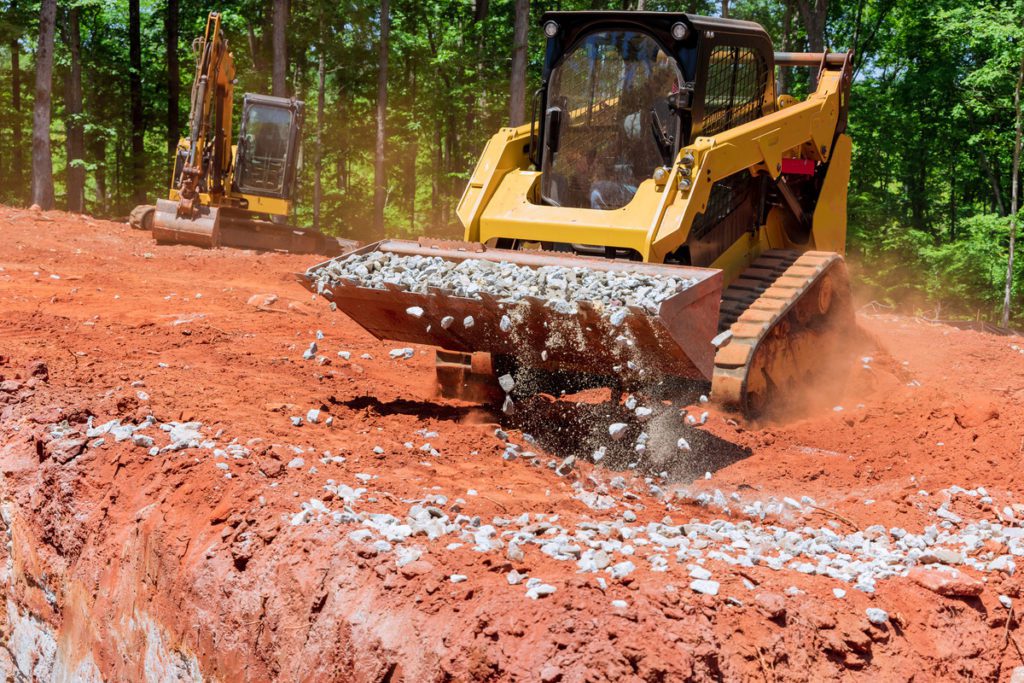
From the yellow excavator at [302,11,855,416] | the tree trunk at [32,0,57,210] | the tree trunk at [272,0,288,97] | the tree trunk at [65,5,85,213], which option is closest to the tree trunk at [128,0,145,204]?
the tree trunk at [65,5,85,213]

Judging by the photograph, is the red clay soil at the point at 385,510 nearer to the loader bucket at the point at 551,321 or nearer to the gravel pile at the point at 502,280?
the loader bucket at the point at 551,321

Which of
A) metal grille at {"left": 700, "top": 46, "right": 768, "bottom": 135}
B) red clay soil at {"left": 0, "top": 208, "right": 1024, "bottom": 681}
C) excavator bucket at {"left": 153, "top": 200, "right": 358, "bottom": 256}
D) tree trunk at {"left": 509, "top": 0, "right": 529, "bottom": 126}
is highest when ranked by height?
tree trunk at {"left": 509, "top": 0, "right": 529, "bottom": 126}

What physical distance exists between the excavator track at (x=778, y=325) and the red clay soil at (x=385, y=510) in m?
0.35

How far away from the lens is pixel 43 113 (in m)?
Result: 20.2

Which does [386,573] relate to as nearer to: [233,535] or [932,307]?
[233,535]

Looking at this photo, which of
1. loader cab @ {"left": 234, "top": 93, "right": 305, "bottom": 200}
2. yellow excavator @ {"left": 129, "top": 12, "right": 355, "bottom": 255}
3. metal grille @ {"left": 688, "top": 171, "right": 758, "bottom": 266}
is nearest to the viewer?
metal grille @ {"left": 688, "top": 171, "right": 758, "bottom": 266}

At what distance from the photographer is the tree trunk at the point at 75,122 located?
2616 cm

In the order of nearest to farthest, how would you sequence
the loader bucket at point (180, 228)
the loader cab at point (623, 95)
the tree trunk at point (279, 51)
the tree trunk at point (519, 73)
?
the loader cab at point (623, 95)
the loader bucket at point (180, 228)
the tree trunk at point (519, 73)
the tree trunk at point (279, 51)

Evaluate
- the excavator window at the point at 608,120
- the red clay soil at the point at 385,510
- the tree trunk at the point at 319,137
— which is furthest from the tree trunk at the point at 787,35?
the excavator window at the point at 608,120

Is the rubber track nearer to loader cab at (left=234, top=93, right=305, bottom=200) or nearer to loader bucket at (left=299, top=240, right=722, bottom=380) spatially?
loader bucket at (left=299, top=240, right=722, bottom=380)

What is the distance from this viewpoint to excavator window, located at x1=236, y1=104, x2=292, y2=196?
18.0 meters

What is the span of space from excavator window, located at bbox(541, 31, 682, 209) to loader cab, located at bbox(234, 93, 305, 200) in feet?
36.4

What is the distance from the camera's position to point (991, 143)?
2252 centimetres

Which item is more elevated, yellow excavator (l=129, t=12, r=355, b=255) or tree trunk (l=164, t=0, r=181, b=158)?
tree trunk (l=164, t=0, r=181, b=158)
